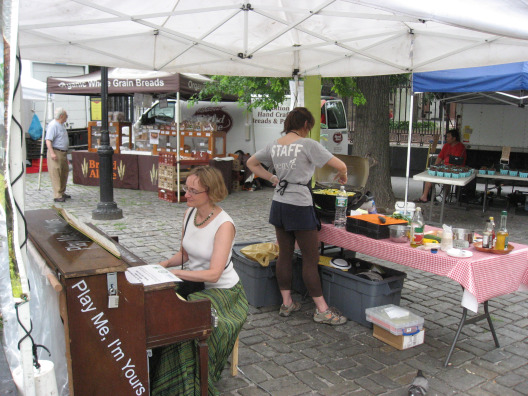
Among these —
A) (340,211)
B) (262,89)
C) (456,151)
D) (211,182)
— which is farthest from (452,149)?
(211,182)

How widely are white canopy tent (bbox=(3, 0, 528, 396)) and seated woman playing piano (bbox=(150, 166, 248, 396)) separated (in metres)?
1.87

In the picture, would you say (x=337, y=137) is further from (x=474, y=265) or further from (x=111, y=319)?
(x=111, y=319)

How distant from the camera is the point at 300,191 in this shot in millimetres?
4141

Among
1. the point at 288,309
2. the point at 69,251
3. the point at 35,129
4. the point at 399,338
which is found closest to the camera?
the point at 69,251

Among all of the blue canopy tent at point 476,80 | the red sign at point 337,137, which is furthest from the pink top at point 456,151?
the red sign at point 337,137

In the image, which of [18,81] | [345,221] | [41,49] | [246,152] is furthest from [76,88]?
[18,81]

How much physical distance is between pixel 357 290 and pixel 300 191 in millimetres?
1001

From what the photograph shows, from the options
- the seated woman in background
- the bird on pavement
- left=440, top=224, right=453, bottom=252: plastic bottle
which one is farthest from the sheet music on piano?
the seated woman in background

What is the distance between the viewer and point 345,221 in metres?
4.57

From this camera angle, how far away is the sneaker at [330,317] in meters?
4.33

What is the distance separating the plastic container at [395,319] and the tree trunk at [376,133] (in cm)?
514

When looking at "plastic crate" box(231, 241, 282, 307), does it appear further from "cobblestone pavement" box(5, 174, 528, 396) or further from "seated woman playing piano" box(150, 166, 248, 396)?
"seated woman playing piano" box(150, 166, 248, 396)

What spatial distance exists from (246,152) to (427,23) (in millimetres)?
8403

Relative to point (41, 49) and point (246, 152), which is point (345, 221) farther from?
point (246, 152)
